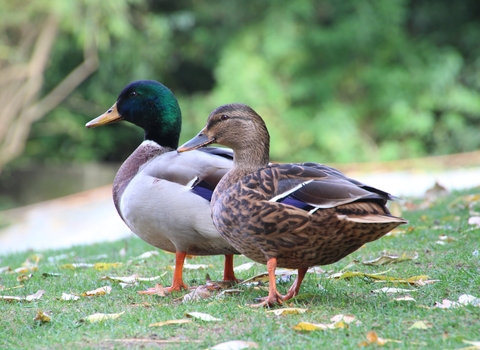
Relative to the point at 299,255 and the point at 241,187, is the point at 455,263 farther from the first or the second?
the point at 241,187

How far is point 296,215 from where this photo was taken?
9.98ft

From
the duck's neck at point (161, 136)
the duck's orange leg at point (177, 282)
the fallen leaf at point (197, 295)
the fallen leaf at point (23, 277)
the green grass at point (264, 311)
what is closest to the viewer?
the green grass at point (264, 311)

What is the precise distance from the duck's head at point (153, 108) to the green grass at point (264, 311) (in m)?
0.93

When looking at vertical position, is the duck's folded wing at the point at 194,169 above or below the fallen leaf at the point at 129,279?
above

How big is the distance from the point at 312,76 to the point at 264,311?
557 inches

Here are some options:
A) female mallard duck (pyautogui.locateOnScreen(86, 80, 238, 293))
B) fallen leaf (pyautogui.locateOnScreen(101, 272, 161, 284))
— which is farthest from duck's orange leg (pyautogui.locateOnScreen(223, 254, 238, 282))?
fallen leaf (pyautogui.locateOnScreen(101, 272, 161, 284))

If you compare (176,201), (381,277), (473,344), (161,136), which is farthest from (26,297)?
(473,344)

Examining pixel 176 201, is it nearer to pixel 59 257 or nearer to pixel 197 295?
pixel 197 295

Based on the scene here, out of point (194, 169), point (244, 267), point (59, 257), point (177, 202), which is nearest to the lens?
point (177, 202)

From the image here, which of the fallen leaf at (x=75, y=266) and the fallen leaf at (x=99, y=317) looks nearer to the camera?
the fallen leaf at (x=99, y=317)

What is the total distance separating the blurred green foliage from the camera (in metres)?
16.1

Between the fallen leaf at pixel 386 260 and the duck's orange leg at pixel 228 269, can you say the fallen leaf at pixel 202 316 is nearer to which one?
the duck's orange leg at pixel 228 269

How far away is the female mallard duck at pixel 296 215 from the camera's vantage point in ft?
9.93

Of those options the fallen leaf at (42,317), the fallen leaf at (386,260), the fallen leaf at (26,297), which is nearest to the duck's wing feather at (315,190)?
the fallen leaf at (386,260)
